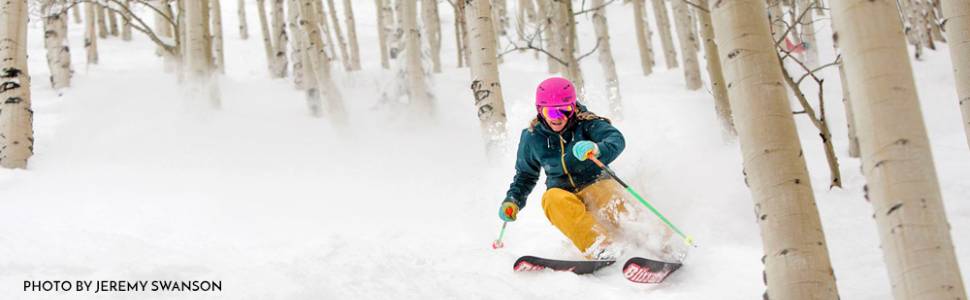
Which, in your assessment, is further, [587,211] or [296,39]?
[296,39]

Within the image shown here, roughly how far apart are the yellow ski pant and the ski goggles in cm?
45

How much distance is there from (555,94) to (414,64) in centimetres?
500

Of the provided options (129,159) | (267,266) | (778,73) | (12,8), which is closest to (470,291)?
(267,266)

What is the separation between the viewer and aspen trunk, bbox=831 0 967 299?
1840 millimetres

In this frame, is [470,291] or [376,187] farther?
[376,187]

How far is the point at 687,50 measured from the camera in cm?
1141

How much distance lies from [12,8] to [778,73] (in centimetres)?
632

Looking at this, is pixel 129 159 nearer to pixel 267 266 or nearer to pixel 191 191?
pixel 191 191

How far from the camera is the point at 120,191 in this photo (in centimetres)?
562

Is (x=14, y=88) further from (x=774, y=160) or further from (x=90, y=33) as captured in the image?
(x=90, y=33)

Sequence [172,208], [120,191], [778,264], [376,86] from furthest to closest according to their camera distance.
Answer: [376,86] → [120,191] → [172,208] → [778,264]

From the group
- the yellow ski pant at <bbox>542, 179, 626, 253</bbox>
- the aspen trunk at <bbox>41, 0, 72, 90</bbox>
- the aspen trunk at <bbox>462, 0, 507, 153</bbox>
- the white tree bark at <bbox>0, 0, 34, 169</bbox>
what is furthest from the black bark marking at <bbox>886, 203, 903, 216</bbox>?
the aspen trunk at <bbox>41, 0, 72, 90</bbox>

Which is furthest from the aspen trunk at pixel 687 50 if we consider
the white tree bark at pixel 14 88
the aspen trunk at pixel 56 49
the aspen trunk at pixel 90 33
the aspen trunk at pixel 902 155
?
the aspen trunk at pixel 90 33

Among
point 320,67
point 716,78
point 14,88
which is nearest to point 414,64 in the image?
point 320,67
